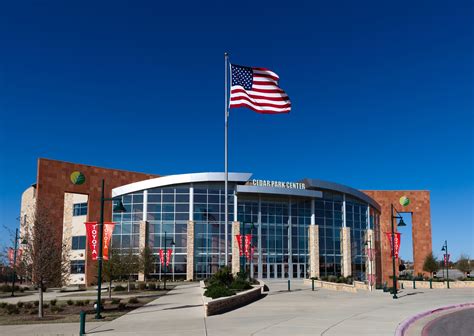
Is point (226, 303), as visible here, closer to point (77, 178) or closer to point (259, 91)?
point (259, 91)

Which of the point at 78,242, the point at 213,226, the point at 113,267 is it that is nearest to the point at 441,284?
the point at 213,226

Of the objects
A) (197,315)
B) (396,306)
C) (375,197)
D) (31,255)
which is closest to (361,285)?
(396,306)

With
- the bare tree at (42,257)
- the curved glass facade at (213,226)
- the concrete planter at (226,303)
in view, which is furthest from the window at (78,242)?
the bare tree at (42,257)

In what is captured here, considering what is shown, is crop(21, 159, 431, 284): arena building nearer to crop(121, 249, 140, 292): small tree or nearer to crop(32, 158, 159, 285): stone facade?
crop(32, 158, 159, 285): stone facade

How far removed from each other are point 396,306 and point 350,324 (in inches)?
373

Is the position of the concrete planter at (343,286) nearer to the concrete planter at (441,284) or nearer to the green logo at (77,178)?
the concrete planter at (441,284)

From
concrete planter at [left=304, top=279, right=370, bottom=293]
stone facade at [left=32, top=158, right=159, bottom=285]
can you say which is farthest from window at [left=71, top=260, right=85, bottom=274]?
concrete planter at [left=304, top=279, right=370, bottom=293]

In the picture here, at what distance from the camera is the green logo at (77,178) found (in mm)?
60188

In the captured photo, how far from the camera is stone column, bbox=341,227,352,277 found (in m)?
66.8

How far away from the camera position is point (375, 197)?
91062 mm

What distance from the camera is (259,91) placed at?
97.6 ft

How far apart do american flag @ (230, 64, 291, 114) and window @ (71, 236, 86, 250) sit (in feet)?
135

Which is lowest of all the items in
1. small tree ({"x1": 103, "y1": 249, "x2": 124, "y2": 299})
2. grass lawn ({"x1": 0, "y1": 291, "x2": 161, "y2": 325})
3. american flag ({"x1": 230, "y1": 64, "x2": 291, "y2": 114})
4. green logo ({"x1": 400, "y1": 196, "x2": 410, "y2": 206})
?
grass lawn ({"x1": 0, "y1": 291, "x2": 161, "y2": 325})

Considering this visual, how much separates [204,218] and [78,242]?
16591 millimetres
